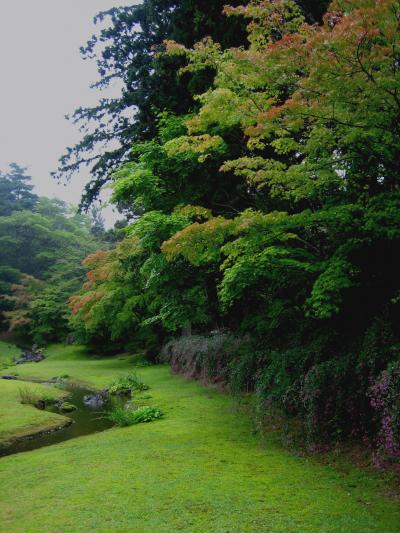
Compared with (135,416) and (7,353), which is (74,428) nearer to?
(135,416)

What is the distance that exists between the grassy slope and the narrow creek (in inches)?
35.8

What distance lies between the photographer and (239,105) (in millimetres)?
6113

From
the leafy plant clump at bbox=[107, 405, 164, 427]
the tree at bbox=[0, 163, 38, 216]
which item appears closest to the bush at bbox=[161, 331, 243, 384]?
the leafy plant clump at bbox=[107, 405, 164, 427]

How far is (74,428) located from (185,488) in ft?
19.3

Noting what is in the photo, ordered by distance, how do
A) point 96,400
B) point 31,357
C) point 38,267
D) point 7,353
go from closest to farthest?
point 96,400
point 31,357
point 7,353
point 38,267

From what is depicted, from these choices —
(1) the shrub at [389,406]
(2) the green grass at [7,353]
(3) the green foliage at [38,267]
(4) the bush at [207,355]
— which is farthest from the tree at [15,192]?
(1) the shrub at [389,406]

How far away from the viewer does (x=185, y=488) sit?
515cm

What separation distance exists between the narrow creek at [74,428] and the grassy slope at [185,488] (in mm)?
909

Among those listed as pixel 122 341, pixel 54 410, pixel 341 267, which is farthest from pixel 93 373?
pixel 341 267

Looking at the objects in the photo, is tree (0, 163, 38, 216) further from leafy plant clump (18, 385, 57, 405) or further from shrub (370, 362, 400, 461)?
shrub (370, 362, 400, 461)

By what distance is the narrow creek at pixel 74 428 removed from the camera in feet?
28.5

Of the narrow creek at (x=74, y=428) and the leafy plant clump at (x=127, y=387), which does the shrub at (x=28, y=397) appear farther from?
the leafy plant clump at (x=127, y=387)

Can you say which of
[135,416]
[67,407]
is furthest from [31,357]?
[135,416]

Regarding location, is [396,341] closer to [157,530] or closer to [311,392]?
[311,392]
